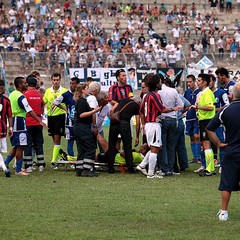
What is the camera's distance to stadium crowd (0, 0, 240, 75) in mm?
44656

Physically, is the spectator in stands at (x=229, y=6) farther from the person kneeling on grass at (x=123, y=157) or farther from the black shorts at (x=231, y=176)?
the black shorts at (x=231, y=176)

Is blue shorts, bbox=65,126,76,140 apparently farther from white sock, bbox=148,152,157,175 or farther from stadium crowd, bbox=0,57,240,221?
white sock, bbox=148,152,157,175

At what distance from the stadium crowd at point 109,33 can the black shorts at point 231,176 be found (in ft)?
101

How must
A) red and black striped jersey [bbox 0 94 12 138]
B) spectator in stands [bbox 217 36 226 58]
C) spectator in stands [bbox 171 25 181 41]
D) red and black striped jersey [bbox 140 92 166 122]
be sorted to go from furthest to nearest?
spectator in stands [bbox 171 25 181 41], spectator in stands [bbox 217 36 226 58], red and black striped jersey [bbox 140 92 166 122], red and black striped jersey [bbox 0 94 12 138]

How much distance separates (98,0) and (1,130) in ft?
136

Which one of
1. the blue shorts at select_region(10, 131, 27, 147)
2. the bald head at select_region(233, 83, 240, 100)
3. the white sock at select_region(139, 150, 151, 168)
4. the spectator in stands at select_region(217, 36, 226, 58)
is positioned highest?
the bald head at select_region(233, 83, 240, 100)

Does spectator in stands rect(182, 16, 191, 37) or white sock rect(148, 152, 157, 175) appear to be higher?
white sock rect(148, 152, 157, 175)

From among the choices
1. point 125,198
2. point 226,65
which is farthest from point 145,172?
point 226,65

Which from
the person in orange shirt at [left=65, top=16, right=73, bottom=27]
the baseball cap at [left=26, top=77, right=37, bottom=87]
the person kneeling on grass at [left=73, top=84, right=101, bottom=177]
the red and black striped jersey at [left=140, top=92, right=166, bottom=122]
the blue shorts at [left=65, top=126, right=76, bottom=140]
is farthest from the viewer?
the person in orange shirt at [left=65, top=16, right=73, bottom=27]

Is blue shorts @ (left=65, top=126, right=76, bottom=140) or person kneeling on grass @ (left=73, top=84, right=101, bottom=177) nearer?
person kneeling on grass @ (left=73, top=84, right=101, bottom=177)

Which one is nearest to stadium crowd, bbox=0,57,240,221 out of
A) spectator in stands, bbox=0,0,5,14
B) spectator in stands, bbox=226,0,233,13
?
spectator in stands, bbox=0,0,5,14

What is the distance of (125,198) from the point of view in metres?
15.0

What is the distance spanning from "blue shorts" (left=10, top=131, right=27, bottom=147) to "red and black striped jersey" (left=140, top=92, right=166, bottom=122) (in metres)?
2.39

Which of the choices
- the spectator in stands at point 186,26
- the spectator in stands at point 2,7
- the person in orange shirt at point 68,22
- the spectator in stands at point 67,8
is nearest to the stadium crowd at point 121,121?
the person in orange shirt at point 68,22
